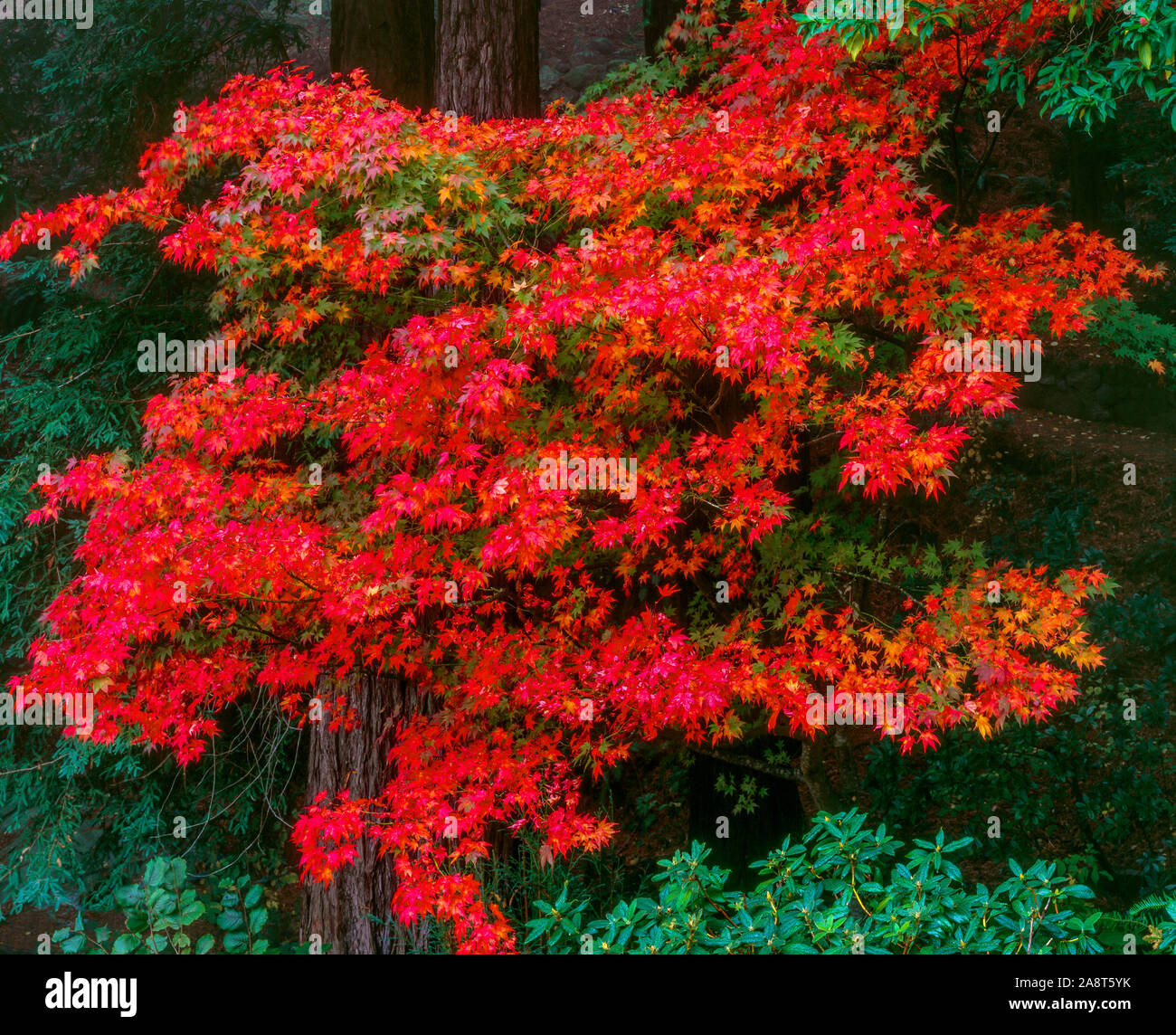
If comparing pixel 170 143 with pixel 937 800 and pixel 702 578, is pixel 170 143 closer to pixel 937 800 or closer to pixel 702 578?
pixel 702 578

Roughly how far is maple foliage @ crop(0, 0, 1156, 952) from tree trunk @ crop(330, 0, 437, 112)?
7.60 feet

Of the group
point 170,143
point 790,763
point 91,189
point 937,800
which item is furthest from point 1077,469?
point 91,189

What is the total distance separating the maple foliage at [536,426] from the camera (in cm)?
499

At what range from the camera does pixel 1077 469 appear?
11.0m

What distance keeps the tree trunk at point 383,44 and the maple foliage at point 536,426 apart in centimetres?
232

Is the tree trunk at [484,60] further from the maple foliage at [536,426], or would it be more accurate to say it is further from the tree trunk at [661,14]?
the tree trunk at [661,14]

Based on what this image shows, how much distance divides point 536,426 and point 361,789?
302 cm

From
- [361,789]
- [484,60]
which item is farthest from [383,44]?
[361,789]

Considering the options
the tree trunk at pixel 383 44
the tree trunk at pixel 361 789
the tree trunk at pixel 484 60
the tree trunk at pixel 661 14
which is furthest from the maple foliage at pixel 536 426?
the tree trunk at pixel 661 14

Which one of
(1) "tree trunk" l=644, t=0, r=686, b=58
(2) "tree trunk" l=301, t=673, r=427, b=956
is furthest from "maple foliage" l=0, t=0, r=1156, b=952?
(1) "tree trunk" l=644, t=0, r=686, b=58

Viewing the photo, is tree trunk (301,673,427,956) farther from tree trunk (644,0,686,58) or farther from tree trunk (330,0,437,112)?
tree trunk (644,0,686,58)

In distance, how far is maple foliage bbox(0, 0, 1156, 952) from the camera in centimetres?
499

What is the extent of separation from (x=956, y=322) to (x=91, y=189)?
8.78 metres

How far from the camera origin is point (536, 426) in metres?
5.62
